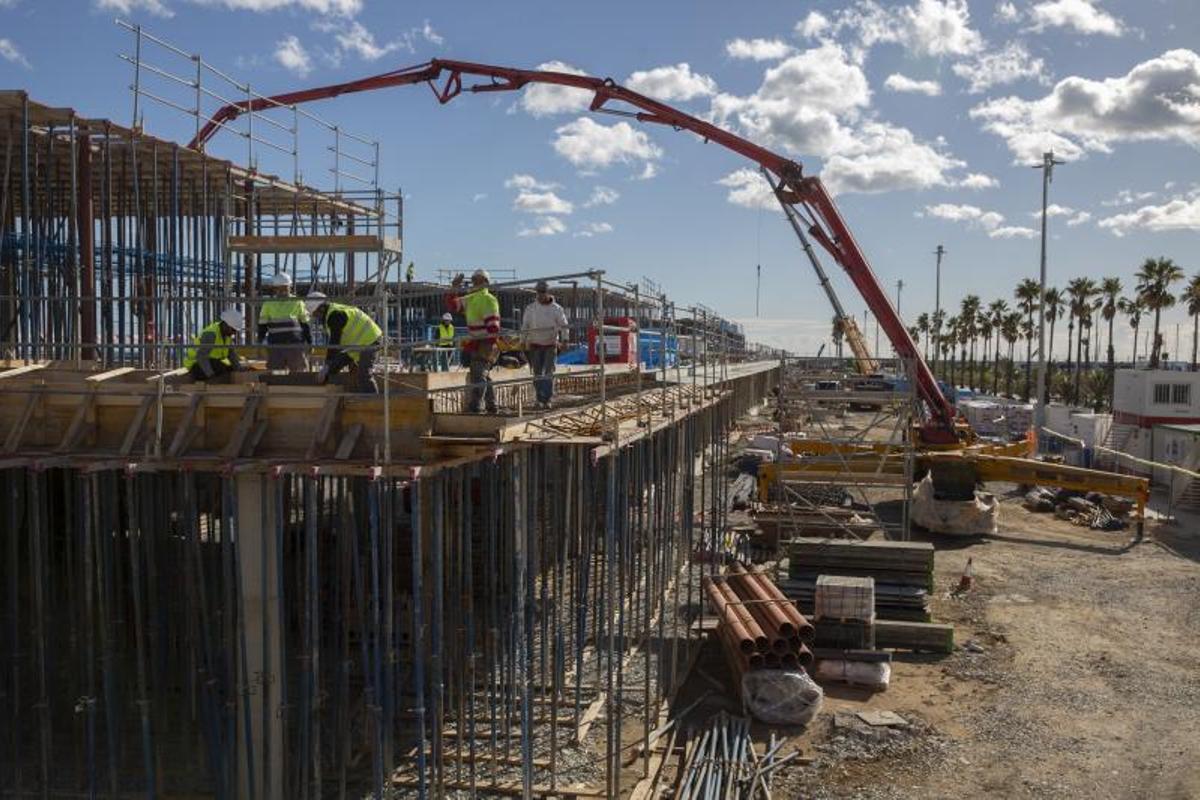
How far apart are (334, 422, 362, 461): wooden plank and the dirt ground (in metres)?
6.48

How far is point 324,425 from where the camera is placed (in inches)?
340

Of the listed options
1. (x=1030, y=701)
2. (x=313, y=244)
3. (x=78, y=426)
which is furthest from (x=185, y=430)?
(x=1030, y=701)

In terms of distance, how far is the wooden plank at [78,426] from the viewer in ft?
29.5

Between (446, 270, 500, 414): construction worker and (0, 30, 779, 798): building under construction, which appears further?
(446, 270, 500, 414): construction worker

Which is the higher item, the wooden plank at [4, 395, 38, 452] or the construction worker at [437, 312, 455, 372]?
the construction worker at [437, 312, 455, 372]

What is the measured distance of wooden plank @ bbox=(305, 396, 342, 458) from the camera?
340 inches

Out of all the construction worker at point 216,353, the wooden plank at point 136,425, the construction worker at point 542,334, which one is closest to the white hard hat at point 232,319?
the construction worker at point 216,353

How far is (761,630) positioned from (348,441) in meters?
7.26

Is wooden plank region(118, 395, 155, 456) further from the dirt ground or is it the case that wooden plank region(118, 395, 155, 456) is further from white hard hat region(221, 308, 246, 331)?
the dirt ground

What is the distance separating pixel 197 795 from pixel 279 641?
274cm

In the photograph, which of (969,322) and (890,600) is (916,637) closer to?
(890,600)

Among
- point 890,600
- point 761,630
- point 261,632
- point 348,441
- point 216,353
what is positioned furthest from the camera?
point 890,600

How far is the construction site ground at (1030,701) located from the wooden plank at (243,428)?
7169 mm

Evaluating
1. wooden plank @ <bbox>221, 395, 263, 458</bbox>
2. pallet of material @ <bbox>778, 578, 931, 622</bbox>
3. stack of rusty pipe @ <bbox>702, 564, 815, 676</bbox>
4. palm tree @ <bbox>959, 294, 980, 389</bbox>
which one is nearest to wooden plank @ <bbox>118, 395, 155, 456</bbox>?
wooden plank @ <bbox>221, 395, 263, 458</bbox>
